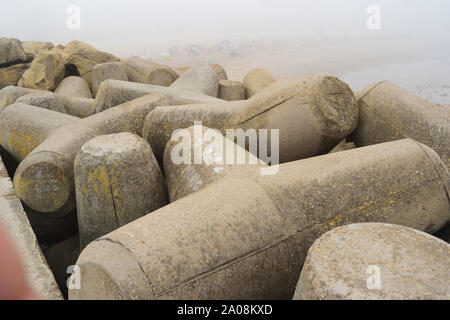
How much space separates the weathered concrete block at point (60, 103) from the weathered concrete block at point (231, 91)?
174 centimetres

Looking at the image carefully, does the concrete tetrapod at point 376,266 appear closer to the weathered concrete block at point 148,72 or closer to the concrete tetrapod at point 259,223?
the concrete tetrapod at point 259,223

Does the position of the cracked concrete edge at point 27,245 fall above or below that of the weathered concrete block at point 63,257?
above

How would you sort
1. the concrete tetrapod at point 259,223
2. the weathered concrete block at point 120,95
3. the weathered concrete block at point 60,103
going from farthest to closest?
the weathered concrete block at point 60,103, the weathered concrete block at point 120,95, the concrete tetrapod at point 259,223

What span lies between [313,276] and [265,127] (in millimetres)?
1236

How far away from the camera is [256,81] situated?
4.70 meters

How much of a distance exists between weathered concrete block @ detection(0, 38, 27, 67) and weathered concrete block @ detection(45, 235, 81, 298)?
4.69 metres

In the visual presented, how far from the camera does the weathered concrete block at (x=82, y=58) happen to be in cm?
509

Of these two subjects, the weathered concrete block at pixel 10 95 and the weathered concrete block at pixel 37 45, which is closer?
the weathered concrete block at pixel 10 95

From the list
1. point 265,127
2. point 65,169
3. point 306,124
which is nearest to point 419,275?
point 306,124

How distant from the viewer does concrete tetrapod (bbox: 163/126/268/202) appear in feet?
5.47

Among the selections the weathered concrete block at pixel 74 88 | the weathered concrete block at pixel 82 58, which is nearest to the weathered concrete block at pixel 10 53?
the weathered concrete block at pixel 82 58
